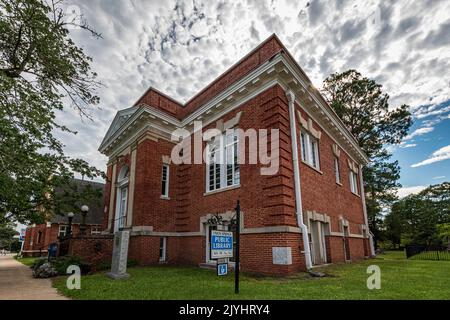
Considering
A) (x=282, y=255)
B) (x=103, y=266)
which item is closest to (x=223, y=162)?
(x=282, y=255)

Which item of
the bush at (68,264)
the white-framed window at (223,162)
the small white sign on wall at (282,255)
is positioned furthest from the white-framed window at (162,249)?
the small white sign on wall at (282,255)

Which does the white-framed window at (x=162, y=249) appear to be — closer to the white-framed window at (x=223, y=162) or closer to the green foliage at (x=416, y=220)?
the white-framed window at (x=223, y=162)

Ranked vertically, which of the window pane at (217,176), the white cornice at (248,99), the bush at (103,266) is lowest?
the bush at (103,266)

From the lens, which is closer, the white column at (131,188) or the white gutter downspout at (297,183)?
the white gutter downspout at (297,183)

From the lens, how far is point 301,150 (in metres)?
11.1

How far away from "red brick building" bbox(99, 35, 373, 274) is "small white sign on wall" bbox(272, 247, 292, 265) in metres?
0.04

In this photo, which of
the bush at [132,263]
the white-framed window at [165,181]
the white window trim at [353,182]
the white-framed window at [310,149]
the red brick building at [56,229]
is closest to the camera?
the bush at [132,263]

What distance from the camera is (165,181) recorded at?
555 inches

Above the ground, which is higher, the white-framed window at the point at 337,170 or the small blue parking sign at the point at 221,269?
the white-framed window at the point at 337,170

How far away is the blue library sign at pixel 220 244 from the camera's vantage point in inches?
209

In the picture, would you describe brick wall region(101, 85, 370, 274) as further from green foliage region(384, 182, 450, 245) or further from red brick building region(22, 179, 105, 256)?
green foliage region(384, 182, 450, 245)

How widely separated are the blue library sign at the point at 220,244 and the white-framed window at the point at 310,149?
6701mm

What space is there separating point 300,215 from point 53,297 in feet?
25.3

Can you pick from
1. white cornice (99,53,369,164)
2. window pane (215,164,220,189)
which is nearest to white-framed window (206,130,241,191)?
window pane (215,164,220,189)
